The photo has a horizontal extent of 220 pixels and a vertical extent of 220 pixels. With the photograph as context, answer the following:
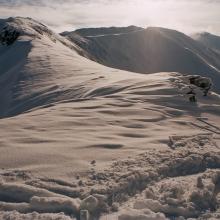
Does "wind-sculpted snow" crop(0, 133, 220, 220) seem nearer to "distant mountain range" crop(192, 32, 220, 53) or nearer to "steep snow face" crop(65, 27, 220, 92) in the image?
"steep snow face" crop(65, 27, 220, 92)

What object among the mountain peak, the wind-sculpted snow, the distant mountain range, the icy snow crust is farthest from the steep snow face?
the wind-sculpted snow

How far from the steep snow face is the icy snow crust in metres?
70.1


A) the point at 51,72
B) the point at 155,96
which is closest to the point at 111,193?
the point at 155,96

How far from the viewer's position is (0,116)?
17.5 m

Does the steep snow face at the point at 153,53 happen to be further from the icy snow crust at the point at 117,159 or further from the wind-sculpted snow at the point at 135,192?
the wind-sculpted snow at the point at 135,192

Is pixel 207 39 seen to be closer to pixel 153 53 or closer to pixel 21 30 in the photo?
pixel 153 53

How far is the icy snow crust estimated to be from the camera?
5.05m

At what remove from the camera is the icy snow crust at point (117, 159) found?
16.6 feet

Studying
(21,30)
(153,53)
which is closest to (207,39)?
(153,53)

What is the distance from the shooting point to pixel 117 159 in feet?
21.4

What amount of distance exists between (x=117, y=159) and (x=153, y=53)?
90369mm

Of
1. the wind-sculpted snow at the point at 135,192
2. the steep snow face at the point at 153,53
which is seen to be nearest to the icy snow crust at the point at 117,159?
the wind-sculpted snow at the point at 135,192

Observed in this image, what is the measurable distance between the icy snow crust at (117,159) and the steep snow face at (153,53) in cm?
7011

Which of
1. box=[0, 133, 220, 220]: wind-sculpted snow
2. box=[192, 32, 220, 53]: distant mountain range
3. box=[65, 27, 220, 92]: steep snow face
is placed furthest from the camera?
box=[192, 32, 220, 53]: distant mountain range
